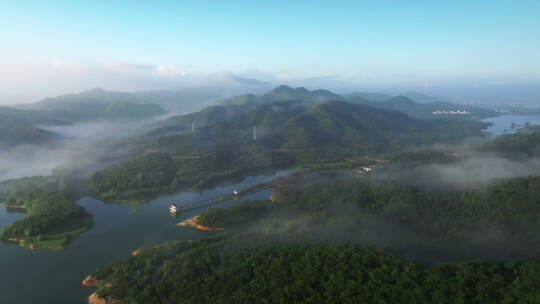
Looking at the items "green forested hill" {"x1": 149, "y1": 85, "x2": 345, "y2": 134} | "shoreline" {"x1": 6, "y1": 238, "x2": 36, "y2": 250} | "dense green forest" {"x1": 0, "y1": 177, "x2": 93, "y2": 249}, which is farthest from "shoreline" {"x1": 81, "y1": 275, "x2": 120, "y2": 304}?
"green forested hill" {"x1": 149, "y1": 85, "x2": 345, "y2": 134}

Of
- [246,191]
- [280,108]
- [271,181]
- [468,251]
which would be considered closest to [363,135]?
[280,108]

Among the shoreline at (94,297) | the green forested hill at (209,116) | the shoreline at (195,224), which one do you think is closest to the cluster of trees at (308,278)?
the shoreline at (94,297)

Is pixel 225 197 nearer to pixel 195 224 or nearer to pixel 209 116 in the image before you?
pixel 195 224

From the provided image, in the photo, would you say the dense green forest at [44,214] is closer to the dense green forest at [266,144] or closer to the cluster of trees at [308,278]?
the dense green forest at [266,144]

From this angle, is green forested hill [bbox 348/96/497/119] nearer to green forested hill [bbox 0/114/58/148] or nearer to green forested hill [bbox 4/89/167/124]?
green forested hill [bbox 4/89/167/124]

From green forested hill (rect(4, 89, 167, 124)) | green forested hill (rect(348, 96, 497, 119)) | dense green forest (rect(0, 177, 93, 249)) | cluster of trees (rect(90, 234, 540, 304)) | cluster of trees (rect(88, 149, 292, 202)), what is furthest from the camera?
green forested hill (rect(348, 96, 497, 119))

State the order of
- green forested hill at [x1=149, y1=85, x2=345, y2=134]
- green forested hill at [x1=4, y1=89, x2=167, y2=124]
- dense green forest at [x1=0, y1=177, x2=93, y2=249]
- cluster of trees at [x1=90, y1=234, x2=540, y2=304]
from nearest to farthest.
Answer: cluster of trees at [x1=90, y1=234, x2=540, y2=304]
dense green forest at [x1=0, y1=177, x2=93, y2=249]
green forested hill at [x1=149, y1=85, x2=345, y2=134]
green forested hill at [x1=4, y1=89, x2=167, y2=124]
